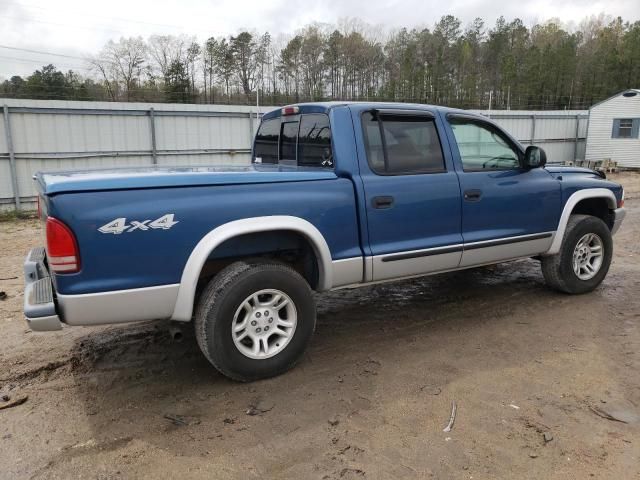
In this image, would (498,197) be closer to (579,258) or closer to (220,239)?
(579,258)

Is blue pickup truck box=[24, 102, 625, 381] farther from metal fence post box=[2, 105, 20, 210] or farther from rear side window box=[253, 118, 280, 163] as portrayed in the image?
metal fence post box=[2, 105, 20, 210]

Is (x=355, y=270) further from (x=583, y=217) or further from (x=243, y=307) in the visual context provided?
(x=583, y=217)

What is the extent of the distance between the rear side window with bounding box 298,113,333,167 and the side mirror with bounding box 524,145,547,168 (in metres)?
2.04

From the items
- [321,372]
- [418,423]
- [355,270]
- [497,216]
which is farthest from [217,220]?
[497,216]

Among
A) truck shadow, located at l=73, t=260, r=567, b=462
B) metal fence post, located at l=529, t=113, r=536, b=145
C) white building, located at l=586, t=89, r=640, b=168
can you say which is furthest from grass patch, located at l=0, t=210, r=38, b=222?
white building, located at l=586, t=89, r=640, b=168

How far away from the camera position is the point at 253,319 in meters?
3.47

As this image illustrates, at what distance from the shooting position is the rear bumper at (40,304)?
292 cm

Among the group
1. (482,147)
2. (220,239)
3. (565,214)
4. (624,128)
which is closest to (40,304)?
(220,239)

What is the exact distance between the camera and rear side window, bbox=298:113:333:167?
402 cm

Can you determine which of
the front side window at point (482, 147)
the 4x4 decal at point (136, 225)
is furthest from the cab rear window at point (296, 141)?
the 4x4 decal at point (136, 225)

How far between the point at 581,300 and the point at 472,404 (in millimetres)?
2749

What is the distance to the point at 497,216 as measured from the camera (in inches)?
180

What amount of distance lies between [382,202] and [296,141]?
1106 millimetres

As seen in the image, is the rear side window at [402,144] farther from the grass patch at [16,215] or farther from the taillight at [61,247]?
the grass patch at [16,215]
